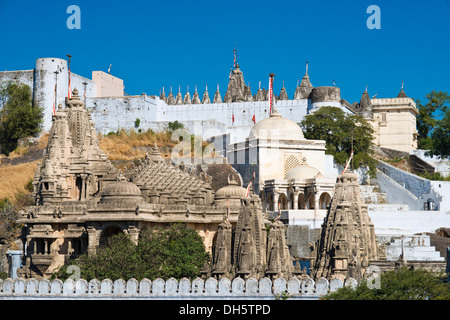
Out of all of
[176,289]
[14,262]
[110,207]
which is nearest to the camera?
[176,289]

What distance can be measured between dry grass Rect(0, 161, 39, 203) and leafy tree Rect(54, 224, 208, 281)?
2783 cm

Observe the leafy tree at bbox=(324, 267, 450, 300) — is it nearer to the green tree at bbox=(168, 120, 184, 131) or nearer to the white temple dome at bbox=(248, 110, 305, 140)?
the white temple dome at bbox=(248, 110, 305, 140)

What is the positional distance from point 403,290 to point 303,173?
37.1 metres

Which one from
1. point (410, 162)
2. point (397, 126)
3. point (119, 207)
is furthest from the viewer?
point (397, 126)

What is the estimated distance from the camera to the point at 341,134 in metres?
87.3

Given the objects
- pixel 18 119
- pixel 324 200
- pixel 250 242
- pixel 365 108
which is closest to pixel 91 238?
pixel 250 242

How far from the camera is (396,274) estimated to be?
41031mm

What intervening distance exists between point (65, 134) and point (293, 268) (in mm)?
20256

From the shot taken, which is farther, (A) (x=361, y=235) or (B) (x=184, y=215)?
(B) (x=184, y=215)

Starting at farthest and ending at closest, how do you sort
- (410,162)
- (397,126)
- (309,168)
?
(397,126)
(410,162)
(309,168)

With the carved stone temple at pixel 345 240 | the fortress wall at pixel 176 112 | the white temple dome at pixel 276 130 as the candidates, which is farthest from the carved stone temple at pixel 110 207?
the fortress wall at pixel 176 112

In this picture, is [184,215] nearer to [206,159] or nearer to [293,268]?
[293,268]

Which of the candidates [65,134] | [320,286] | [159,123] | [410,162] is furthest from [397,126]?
[320,286]

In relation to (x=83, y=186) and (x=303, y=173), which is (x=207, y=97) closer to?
(x=303, y=173)
